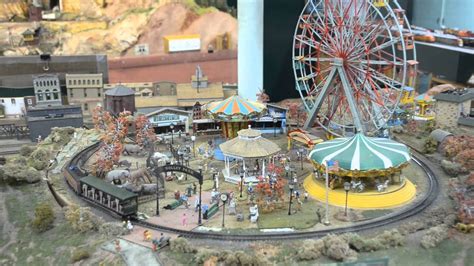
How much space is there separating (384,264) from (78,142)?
28415 millimetres

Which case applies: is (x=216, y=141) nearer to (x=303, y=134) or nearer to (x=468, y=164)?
(x=303, y=134)

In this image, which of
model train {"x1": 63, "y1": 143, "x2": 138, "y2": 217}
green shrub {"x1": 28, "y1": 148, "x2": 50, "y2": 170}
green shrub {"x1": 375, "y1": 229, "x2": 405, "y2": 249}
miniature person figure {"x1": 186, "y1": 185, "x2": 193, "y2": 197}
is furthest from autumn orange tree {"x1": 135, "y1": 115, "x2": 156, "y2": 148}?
green shrub {"x1": 375, "y1": 229, "x2": 405, "y2": 249}

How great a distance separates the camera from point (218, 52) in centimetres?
7044

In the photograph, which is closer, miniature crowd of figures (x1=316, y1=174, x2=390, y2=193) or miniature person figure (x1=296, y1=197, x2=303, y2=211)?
miniature person figure (x1=296, y1=197, x2=303, y2=211)

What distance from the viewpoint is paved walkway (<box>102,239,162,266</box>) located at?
74.0 ft

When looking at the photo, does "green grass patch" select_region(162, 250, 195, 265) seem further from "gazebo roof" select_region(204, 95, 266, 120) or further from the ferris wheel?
the ferris wheel

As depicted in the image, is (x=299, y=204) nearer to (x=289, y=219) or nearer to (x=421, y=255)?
(x=289, y=219)

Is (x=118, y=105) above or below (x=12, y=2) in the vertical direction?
below

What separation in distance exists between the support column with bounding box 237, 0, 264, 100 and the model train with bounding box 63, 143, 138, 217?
21861mm

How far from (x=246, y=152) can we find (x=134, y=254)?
35.1 ft

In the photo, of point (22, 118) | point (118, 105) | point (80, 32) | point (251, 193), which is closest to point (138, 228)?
point (251, 193)

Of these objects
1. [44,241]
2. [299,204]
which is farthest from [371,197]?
[44,241]

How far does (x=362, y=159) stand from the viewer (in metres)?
28.6

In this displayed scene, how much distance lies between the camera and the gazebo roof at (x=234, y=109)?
37344 millimetres
